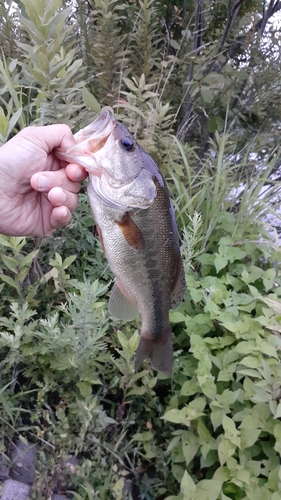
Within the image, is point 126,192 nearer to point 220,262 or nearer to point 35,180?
point 35,180

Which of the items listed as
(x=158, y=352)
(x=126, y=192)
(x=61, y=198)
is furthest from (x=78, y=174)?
(x=158, y=352)

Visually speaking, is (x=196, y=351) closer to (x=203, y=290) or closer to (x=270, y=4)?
(x=203, y=290)

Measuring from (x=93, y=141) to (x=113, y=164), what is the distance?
0.10 meters

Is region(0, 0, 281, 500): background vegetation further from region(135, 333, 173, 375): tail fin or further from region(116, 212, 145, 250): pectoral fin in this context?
region(116, 212, 145, 250): pectoral fin

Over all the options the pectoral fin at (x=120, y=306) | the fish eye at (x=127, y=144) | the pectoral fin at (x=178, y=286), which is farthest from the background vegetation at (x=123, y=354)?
the fish eye at (x=127, y=144)

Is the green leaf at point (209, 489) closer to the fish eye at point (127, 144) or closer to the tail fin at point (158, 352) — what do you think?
the tail fin at point (158, 352)

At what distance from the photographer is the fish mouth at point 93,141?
1.20 metres

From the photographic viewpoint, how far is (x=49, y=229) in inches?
63.2

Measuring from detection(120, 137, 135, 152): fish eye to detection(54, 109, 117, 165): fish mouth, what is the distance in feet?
0.15

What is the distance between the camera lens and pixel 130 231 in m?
1.27

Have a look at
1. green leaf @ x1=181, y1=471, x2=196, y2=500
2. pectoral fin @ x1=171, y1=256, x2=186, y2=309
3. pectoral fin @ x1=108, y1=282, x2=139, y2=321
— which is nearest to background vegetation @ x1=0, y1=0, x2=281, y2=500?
green leaf @ x1=181, y1=471, x2=196, y2=500

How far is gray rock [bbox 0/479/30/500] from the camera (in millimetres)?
1581

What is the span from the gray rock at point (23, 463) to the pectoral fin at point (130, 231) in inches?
43.3

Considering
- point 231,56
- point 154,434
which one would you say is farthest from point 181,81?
point 154,434
